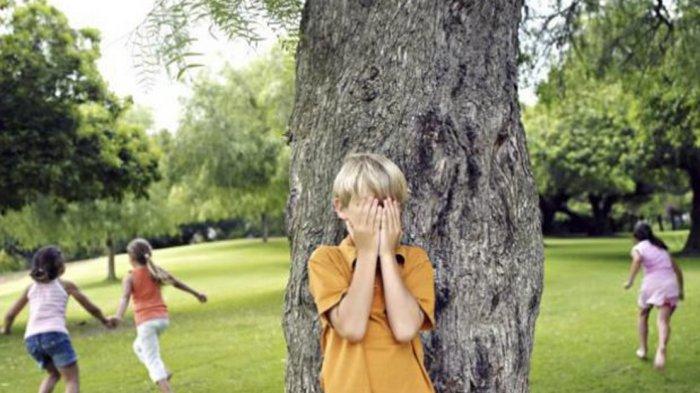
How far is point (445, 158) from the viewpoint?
284 cm

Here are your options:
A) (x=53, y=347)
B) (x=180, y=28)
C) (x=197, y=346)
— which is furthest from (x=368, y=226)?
(x=197, y=346)

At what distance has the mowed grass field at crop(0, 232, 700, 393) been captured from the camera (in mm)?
9750

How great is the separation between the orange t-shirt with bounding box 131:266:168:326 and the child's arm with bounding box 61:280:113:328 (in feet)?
3.21

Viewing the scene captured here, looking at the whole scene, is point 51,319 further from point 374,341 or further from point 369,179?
point 369,179

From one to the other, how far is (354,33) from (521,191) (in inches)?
30.6

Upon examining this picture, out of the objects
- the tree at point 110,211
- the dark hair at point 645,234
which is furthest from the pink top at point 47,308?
the tree at point 110,211

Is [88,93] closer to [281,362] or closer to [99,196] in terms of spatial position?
[99,196]

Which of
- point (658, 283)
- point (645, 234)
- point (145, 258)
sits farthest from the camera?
point (645, 234)

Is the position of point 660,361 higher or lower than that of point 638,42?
lower

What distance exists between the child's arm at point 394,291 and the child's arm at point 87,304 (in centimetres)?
546

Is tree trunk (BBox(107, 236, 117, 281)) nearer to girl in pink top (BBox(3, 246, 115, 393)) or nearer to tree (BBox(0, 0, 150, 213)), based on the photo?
tree (BBox(0, 0, 150, 213))

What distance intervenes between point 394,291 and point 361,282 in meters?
0.11

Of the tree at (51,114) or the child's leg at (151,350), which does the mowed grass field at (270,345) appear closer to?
the child's leg at (151,350)

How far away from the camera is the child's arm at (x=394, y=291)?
8.45ft
